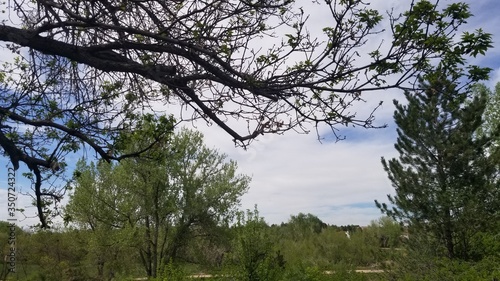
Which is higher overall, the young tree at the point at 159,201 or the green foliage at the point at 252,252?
the young tree at the point at 159,201

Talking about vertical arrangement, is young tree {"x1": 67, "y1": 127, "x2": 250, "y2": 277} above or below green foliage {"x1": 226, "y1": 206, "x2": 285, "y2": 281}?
above

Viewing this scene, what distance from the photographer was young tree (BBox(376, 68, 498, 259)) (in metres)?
14.1

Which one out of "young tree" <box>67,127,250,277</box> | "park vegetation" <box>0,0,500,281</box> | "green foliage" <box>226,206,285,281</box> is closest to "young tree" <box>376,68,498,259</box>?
"park vegetation" <box>0,0,500,281</box>

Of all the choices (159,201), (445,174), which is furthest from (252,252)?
(159,201)

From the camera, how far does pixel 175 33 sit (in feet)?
15.2

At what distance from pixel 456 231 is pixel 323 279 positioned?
5345mm

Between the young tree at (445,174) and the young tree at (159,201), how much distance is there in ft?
29.6

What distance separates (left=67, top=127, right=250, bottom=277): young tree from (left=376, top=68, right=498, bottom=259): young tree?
9.01 m

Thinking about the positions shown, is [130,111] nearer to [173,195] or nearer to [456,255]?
[456,255]

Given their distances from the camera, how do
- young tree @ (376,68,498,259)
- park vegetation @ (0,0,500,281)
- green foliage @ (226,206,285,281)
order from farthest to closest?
young tree @ (376,68,498,259) → green foliage @ (226,206,285,281) → park vegetation @ (0,0,500,281)

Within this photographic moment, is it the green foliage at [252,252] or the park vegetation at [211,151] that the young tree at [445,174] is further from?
the green foliage at [252,252]

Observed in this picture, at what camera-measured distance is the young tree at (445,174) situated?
14133mm

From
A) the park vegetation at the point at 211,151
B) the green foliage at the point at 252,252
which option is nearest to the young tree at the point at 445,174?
the park vegetation at the point at 211,151

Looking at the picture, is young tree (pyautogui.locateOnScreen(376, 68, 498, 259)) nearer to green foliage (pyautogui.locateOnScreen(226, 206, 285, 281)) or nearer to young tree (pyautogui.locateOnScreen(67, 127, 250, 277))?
green foliage (pyautogui.locateOnScreen(226, 206, 285, 281))
